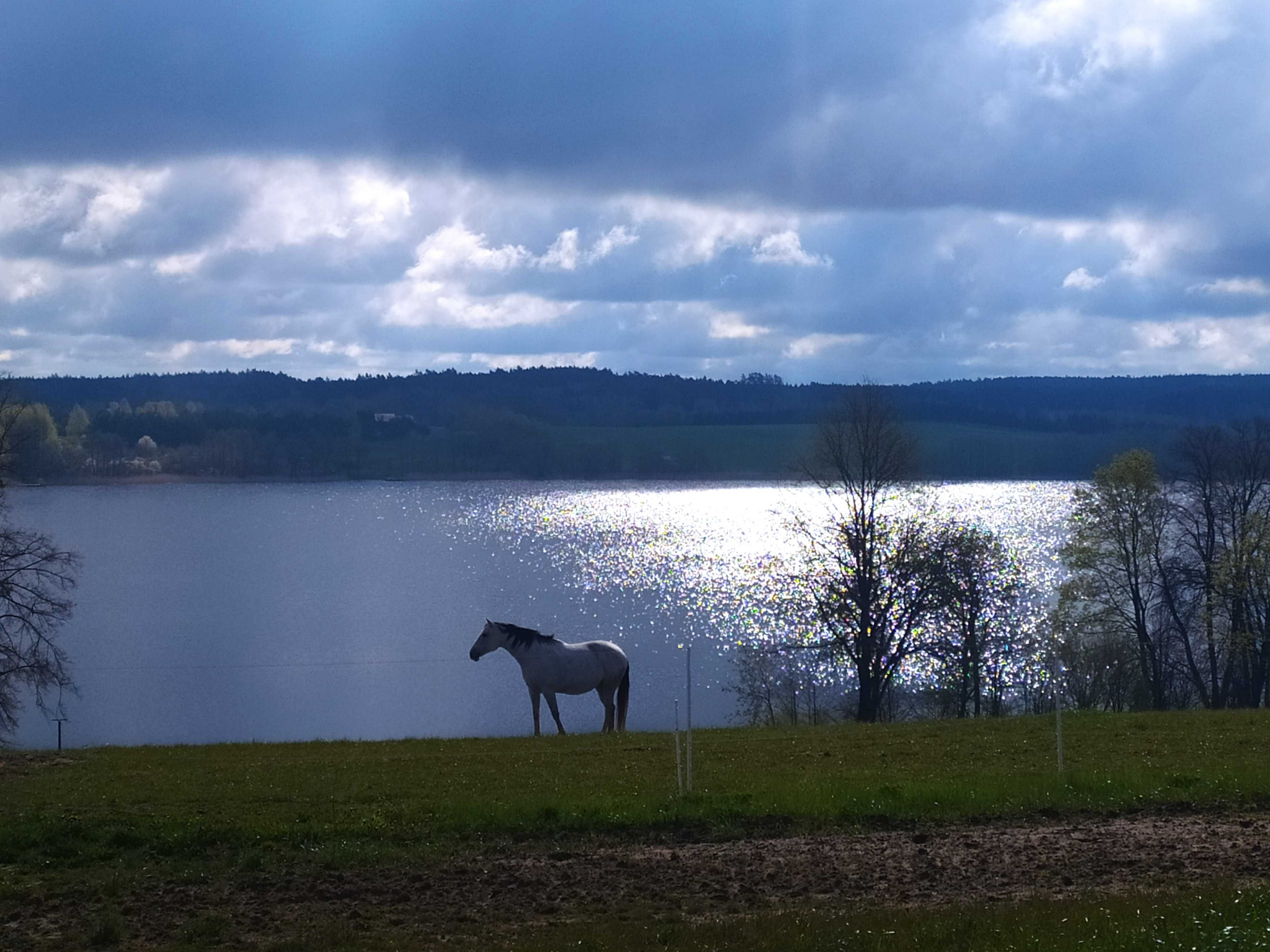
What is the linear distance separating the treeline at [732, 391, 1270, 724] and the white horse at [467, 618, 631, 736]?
1156 centimetres

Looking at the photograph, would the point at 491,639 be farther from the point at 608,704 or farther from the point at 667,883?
the point at 667,883

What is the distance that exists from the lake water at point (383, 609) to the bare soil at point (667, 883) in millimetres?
25366

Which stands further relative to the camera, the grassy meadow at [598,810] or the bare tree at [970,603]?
the bare tree at [970,603]

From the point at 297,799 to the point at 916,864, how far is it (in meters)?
7.52

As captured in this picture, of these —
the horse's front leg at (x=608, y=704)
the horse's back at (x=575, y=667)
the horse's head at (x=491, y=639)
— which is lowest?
the horse's front leg at (x=608, y=704)

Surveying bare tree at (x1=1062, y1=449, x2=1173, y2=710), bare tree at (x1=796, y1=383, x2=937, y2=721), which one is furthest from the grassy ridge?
bare tree at (x1=1062, y1=449, x2=1173, y2=710)

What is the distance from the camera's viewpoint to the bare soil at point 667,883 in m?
10.5

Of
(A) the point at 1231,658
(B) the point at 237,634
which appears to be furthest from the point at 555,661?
(B) the point at 237,634

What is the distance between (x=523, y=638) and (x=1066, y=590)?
905 inches

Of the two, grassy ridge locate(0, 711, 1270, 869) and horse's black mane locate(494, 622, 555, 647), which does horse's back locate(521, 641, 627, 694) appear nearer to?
horse's black mane locate(494, 622, 555, 647)

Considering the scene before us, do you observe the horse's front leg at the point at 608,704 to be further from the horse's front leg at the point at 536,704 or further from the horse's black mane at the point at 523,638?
the horse's black mane at the point at 523,638

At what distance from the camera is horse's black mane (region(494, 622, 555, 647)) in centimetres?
2702

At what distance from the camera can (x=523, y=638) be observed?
89.0ft

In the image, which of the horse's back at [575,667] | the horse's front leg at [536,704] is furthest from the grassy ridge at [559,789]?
the horse's back at [575,667]
